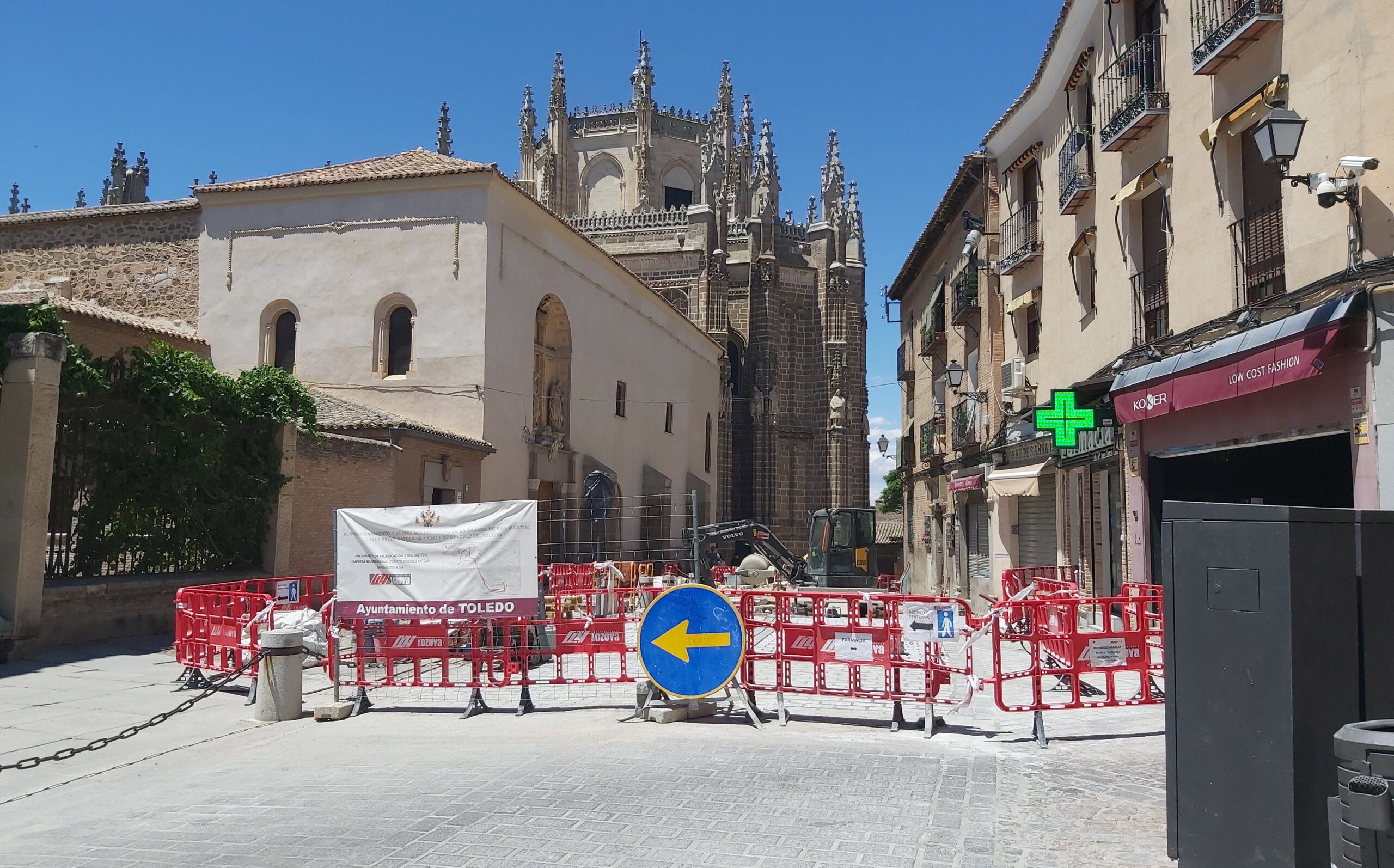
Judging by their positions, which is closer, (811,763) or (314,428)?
(811,763)

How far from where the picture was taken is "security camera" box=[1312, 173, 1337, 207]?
8.80 meters

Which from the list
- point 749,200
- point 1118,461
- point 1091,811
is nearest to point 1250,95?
point 1118,461

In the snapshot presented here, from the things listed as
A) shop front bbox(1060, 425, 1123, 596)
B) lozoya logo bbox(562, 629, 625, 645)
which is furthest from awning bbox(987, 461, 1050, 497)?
lozoya logo bbox(562, 629, 625, 645)

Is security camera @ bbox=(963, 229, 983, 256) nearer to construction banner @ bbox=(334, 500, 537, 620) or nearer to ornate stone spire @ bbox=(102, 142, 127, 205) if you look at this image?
construction banner @ bbox=(334, 500, 537, 620)

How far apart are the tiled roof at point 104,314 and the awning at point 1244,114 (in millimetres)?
13713

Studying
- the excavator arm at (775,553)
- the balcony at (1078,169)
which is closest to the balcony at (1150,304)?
the balcony at (1078,169)

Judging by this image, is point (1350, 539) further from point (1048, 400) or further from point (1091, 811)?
point (1048, 400)

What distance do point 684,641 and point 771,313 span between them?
3660 cm

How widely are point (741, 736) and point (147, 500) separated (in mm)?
10133

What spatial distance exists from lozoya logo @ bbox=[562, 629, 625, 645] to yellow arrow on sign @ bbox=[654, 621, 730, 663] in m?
1.02

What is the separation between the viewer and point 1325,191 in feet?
28.8

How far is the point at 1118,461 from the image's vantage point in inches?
584

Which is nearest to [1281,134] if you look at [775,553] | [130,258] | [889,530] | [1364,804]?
[1364,804]

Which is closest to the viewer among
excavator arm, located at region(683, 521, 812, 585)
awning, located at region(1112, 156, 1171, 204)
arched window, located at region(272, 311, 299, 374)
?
awning, located at region(1112, 156, 1171, 204)
